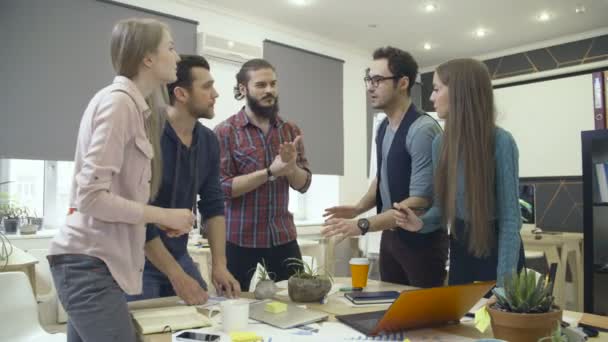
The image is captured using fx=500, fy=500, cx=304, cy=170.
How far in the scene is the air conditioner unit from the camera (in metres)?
4.70

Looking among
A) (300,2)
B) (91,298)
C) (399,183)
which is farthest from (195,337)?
(300,2)

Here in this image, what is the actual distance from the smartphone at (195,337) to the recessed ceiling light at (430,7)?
435cm

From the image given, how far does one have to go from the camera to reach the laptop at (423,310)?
3.67 feet

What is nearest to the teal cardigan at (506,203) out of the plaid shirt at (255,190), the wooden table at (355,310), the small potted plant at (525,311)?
the wooden table at (355,310)

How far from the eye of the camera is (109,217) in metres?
1.12

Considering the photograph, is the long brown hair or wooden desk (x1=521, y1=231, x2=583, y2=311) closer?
the long brown hair

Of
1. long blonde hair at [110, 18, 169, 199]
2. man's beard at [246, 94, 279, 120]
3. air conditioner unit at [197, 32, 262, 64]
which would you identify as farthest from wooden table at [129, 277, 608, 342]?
air conditioner unit at [197, 32, 262, 64]

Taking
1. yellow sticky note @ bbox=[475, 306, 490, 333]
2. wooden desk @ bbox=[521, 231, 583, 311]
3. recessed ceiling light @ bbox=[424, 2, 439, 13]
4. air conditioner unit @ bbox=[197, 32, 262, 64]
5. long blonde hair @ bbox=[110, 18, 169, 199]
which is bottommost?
wooden desk @ bbox=[521, 231, 583, 311]

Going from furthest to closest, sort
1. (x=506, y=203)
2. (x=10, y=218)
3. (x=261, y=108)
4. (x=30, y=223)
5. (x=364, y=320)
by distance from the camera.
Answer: (x=30, y=223) < (x=10, y=218) < (x=261, y=108) < (x=506, y=203) < (x=364, y=320)

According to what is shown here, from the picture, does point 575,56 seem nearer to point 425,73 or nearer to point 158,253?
point 425,73

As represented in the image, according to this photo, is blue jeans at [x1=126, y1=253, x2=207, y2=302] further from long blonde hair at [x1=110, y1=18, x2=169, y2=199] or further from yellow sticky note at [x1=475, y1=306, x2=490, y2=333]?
yellow sticky note at [x1=475, y1=306, x2=490, y2=333]

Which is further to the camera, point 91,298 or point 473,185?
point 473,185

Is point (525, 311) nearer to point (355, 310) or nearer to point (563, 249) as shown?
point (355, 310)

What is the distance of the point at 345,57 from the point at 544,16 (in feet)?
7.40
